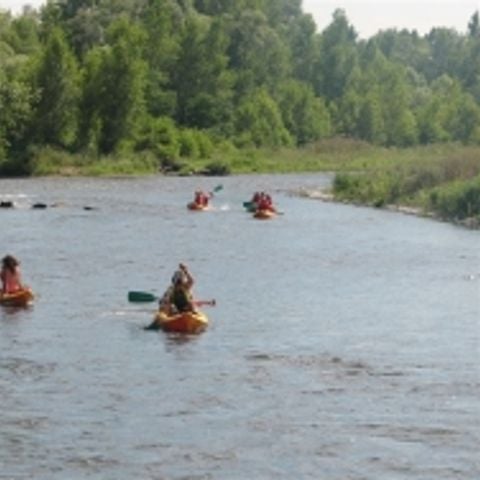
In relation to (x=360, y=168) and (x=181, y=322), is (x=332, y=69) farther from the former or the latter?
(x=181, y=322)

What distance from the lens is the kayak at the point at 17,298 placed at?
127 feet

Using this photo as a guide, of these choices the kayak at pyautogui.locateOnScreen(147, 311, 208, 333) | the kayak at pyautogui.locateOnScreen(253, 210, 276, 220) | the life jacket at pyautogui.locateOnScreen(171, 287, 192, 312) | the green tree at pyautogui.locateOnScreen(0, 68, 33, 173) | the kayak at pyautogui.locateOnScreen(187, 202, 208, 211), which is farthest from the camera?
the green tree at pyautogui.locateOnScreen(0, 68, 33, 173)

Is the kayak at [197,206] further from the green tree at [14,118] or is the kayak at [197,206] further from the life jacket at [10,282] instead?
the green tree at [14,118]

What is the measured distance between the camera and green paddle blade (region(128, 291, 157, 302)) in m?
38.3

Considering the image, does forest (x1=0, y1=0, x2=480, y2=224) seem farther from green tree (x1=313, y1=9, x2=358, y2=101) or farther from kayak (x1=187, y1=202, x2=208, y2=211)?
kayak (x1=187, y1=202, x2=208, y2=211)

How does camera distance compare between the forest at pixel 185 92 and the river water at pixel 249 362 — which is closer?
the river water at pixel 249 362

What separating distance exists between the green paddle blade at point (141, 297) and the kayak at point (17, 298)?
2.78 meters

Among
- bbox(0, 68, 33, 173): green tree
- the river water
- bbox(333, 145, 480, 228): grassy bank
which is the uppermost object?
bbox(0, 68, 33, 173): green tree

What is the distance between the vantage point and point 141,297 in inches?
1511

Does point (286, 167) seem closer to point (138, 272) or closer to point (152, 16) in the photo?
point (152, 16)

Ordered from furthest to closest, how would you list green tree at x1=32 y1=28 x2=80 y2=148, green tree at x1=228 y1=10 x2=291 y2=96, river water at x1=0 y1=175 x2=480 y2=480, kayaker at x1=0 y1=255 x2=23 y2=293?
green tree at x1=228 y1=10 x2=291 y2=96 < green tree at x1=32 y1=28 x2=80 y2=148 < kayaker at x1=0 y1=255 x2=23 y2=293 < river water at x1=0 y1=175 x2=480 y2=480

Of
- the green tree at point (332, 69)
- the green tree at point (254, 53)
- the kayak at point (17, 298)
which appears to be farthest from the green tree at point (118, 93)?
the kayak at point (17, 298)

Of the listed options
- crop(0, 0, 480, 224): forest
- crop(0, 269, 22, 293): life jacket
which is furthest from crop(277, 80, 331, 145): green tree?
crop(0, 269, 22, 293): life jacket

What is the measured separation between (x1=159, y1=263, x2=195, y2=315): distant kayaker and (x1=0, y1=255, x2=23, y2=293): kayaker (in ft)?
17.2
